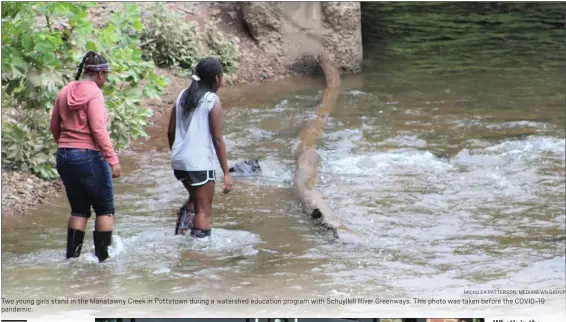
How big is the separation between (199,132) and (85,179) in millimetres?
979

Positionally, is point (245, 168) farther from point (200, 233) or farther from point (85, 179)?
point (85, 179)

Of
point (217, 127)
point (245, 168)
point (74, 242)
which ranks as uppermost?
point (245, 168)

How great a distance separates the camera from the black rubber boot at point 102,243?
275 inches

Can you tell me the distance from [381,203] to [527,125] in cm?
454

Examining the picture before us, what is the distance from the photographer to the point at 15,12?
765 centimetres

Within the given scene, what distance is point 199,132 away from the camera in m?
7.24

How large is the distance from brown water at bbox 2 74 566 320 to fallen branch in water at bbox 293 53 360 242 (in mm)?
A: 136

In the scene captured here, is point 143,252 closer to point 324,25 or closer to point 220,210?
point 220,210

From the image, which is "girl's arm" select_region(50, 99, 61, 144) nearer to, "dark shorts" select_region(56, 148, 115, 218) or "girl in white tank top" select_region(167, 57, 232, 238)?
"dark shorts" select_region(56, 148, 115, 218)

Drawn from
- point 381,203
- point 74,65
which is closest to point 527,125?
point 381,203

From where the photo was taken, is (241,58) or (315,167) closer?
(315,167)

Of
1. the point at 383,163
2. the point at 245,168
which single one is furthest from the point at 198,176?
the point at 383,163

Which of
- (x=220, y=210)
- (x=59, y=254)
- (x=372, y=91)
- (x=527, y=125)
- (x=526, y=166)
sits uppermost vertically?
(x=372, y=91)

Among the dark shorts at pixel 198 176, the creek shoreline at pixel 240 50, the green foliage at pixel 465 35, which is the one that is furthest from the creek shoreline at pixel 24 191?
the green foliage at pixel 465 35
